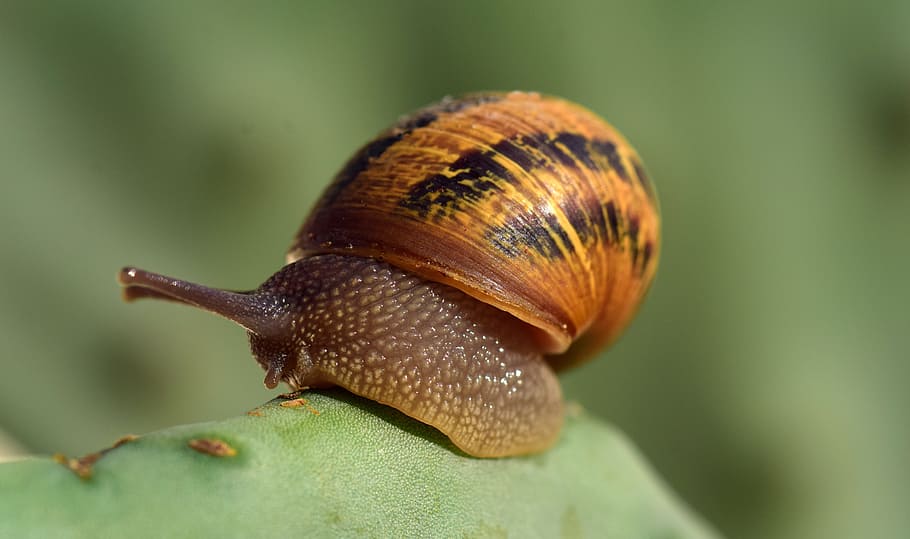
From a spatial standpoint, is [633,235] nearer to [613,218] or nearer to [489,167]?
[613,218]

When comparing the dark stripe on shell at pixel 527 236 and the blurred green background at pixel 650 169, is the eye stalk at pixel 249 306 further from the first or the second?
the blurred green background at pixel 650 169

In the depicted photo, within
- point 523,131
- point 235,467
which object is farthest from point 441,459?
point 523,131

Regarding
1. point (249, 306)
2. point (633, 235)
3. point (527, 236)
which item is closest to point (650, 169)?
point (633, 235)

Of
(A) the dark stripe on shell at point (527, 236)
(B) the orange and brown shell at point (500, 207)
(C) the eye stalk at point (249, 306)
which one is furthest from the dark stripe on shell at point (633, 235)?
(C) the eye stalk at point (249, 306)

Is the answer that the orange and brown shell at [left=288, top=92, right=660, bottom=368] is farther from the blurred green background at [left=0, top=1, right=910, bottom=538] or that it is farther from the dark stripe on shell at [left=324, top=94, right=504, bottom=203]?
the blurred green background at [left=0, top=1, right=910, bottom=538]

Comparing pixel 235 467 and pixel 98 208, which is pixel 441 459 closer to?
pixel 235 467

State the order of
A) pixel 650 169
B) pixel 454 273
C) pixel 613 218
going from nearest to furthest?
pixel 454 273, pixel 613 218, pixel 650 169

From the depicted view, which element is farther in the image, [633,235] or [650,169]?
[650,169]

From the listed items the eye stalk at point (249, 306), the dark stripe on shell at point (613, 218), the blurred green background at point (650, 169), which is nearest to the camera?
the eye stalk at point (249, 306)

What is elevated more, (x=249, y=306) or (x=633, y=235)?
(x=633, y=235)
